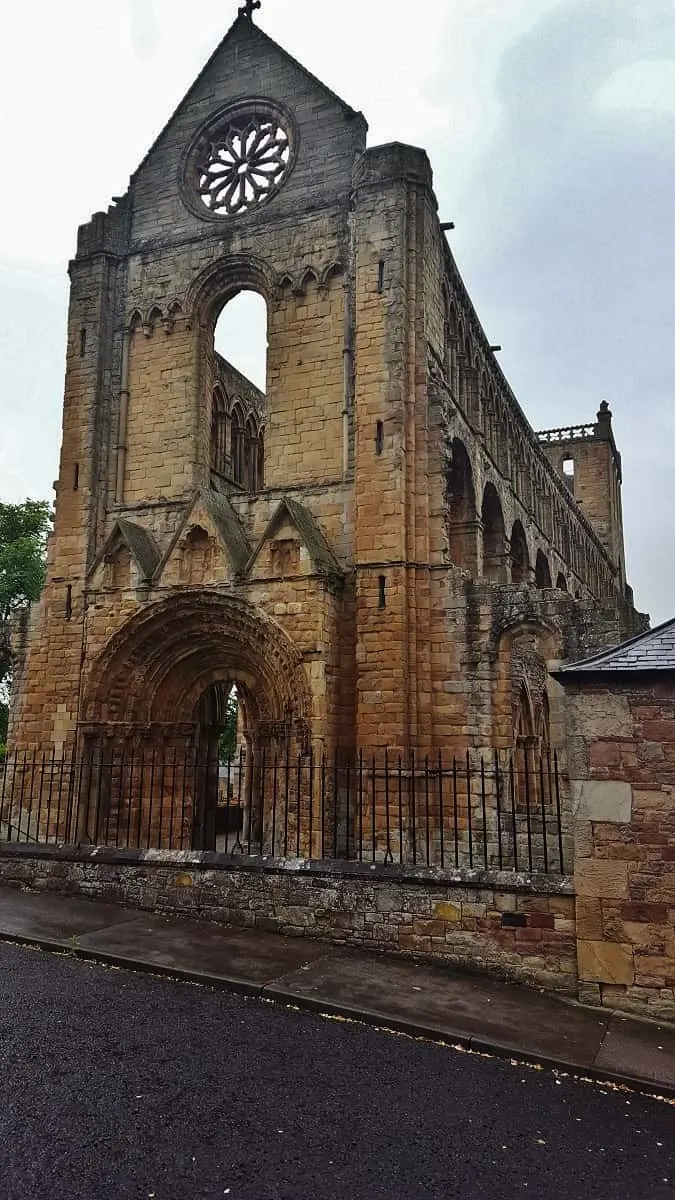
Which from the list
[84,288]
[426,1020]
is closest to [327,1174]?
[426,1020]

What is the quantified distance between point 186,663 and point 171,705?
2.97 ft

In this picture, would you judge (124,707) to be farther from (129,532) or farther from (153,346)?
(153,346)

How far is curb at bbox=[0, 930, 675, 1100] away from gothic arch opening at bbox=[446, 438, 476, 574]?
1177 cm

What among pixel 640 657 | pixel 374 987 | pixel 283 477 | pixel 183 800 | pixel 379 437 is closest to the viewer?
pixel 374 987

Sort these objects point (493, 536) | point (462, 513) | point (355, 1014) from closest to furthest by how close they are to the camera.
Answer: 1. point (355, 1014)
2. point (462, 513)
3. point (493, 536)

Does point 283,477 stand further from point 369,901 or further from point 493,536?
point 369,901

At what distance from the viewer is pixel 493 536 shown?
2067cm

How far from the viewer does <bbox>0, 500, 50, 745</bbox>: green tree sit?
985 inches

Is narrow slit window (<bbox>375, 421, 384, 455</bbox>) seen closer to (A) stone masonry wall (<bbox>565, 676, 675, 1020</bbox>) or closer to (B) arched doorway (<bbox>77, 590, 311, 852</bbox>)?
(B) arched doorway (<bbox>77, 590, 311, 852</bbox>)

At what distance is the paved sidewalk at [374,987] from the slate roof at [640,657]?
2883mm

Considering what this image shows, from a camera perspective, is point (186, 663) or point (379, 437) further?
point (186, 663)

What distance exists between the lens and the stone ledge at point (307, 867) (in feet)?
25.1

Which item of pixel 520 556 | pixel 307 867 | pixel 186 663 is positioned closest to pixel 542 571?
pixel 520 556

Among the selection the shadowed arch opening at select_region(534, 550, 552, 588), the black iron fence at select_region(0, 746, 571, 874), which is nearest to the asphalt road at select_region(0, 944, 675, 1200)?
the black iron fence at select_region(0, 746, 571, 874)
